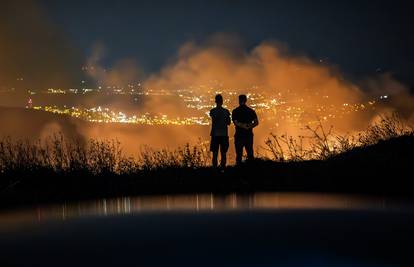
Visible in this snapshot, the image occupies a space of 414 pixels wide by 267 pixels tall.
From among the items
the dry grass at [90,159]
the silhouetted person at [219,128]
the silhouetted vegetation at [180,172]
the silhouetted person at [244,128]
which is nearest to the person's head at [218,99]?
the silhouetted person at [219,128]

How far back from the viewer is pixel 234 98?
272ft

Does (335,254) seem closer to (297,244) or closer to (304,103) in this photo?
(297,244)

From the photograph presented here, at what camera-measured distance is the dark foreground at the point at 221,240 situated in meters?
7.44

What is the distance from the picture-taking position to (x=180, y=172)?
17141 mm

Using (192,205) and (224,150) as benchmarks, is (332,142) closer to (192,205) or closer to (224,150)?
(224,150)

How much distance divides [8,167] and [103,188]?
9.55 feet

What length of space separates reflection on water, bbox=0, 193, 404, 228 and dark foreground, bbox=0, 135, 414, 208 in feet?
3.44

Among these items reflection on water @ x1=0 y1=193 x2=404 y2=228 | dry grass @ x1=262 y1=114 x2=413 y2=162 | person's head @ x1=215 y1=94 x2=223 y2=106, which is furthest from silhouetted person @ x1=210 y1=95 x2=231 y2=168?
reflection on water @ x1=0 y1=193 x2=404 y2=228

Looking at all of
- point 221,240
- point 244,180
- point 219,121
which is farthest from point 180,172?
point 221,240

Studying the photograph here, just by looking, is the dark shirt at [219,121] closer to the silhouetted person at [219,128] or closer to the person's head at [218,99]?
the silhouetted person at [219,128]

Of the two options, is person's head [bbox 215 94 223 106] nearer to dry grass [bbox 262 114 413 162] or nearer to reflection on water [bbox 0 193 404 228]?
dry grass [bbox 262 114 413 162]

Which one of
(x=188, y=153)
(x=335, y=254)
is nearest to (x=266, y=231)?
(x=335, y=254)

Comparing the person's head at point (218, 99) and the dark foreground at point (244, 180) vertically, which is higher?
the person's head at point (218, 99)

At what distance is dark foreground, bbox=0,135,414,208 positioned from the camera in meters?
14.6
